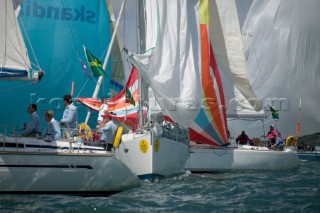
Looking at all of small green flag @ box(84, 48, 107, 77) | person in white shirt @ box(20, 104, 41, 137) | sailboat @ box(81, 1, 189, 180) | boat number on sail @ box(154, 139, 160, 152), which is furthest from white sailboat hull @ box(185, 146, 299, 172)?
person in white shirt @ box(20, 104, 41, 137)

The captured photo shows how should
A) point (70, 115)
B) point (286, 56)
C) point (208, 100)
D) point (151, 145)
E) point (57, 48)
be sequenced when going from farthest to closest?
point (286, 56)
point (57, 48)
point (208, 100)
point (151, 145)
point (70, 115)

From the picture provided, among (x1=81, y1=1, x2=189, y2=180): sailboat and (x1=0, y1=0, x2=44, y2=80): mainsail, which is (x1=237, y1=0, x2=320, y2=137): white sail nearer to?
(x1=81, y1=1, x2=189, y2=180): sailboat

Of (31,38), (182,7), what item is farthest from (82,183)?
(31,38)

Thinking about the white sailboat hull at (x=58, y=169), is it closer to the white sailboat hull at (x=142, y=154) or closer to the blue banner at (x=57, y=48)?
the white sailboat hull at (x=142, y=154)

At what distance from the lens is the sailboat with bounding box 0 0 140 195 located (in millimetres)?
14469

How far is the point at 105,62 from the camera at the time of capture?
28.1 meters

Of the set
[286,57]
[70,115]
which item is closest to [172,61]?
[70,115]

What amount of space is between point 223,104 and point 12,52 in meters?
10.4

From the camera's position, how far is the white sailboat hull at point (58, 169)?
1445cm

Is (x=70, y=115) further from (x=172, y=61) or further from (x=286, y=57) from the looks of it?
(x=286, y=57)

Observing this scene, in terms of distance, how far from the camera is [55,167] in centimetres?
1473

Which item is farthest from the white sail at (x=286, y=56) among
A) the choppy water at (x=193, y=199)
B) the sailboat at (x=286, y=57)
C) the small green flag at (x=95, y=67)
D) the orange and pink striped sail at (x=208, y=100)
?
the choppy water at (x=193, y=199)

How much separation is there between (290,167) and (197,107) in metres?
6.27

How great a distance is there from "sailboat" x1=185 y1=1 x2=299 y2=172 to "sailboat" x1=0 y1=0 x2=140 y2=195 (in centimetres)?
759
